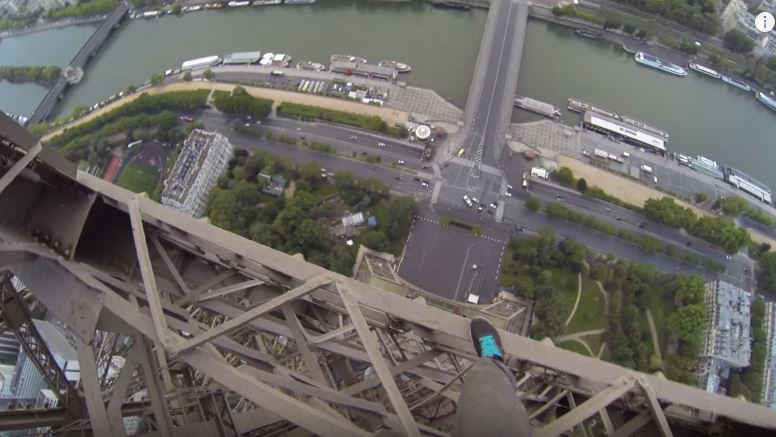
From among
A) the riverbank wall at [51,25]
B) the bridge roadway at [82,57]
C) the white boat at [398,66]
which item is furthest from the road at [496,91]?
the riverbank wall at [51,25]

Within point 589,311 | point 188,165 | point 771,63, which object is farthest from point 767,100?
point 188,165

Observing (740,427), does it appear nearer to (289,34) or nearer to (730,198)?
(730,198)

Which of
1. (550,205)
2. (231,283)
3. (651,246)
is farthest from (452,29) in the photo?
(231,283)

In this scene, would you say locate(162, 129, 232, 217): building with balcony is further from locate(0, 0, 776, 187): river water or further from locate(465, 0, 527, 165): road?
locate(465, 0, 527, 165): road

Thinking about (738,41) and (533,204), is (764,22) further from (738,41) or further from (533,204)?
(533,204)

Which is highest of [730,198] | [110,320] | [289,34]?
[289,34]

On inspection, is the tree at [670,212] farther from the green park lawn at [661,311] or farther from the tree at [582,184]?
the green park lawn at [661,311]

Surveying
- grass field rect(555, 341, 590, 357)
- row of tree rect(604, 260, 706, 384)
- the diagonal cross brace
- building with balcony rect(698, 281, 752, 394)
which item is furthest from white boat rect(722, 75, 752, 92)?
the diagonal cross brace
